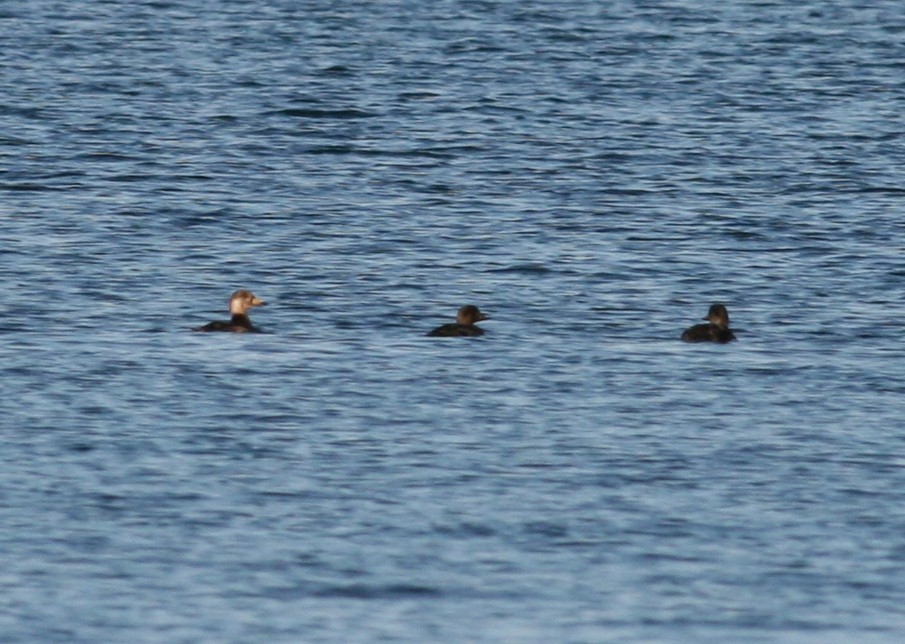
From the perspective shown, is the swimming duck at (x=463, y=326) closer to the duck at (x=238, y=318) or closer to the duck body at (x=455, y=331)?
the duck body at (x=455, y=331)

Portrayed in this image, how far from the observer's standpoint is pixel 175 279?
20359 millimetres

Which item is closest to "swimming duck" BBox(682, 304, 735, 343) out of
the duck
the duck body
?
the duck body

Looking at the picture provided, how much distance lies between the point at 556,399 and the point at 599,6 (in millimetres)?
37508

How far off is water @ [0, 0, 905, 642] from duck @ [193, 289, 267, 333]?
0.16 metres

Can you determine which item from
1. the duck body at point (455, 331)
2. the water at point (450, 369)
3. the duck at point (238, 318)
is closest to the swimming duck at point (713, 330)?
the water at point (450, 369)

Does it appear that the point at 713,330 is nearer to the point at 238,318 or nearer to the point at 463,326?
the point at 463,326

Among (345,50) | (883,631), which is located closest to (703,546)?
(883,631)

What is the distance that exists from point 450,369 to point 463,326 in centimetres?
118

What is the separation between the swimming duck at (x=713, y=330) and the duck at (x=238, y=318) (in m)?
3.33

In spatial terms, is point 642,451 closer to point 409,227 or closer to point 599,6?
point 409,227

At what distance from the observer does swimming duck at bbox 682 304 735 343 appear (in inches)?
679

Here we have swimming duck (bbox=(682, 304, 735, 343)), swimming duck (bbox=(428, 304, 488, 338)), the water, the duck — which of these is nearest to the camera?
the water

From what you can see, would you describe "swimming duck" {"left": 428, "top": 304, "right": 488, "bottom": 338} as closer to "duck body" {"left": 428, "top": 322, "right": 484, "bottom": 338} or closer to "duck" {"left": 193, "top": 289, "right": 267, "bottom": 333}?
"duck body" {"left": 428, "top": 322, "right": 484, "bottom": 338}

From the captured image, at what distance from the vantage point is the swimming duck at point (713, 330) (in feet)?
56.5
